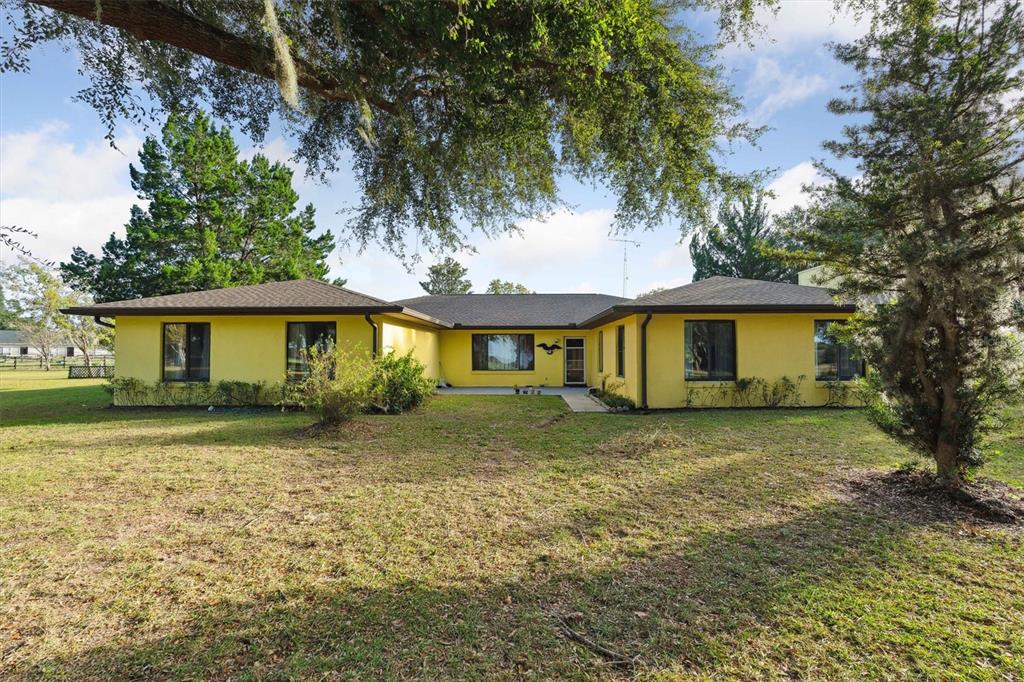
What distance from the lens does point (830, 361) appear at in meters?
11.4

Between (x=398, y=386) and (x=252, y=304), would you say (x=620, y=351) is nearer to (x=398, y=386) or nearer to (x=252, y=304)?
(x=398, y=386)

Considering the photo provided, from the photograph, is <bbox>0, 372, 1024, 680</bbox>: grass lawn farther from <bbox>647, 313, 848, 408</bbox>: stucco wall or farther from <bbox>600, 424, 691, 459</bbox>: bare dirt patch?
<bbox>647, 313, 848, 408</bbox>: stucco wall

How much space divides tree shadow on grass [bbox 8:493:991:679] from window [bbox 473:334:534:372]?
14488 millimetres

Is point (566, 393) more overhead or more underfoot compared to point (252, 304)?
more underfoot

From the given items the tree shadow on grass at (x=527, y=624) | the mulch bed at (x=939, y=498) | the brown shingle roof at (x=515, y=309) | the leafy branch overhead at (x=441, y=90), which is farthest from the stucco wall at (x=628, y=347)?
the tree shadow on grass at (x=527, y=624)

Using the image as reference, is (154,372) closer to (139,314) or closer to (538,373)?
(139,314)

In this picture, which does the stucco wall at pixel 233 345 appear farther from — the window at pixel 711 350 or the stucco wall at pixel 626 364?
the window at pixel 711 350

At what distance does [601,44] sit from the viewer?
4.55 meters

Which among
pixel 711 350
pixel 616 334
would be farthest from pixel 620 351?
pixel 711 350

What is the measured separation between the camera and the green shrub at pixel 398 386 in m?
10.6

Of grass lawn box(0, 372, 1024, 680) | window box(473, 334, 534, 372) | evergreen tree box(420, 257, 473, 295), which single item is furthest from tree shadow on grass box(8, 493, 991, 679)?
evergreen tree box(420, 257, 473, 295)

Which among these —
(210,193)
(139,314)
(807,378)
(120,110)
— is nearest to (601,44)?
(120,110)

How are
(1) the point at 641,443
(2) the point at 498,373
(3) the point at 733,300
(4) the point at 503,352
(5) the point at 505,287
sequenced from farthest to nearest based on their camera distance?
1. (5) the point at 505,287
2. (4) the point at 503,352
3. (2) the point at 498,373
4. (3) the point at 733,300
5. (1) the point at 641,443

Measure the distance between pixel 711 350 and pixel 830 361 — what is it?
9.80 feet
